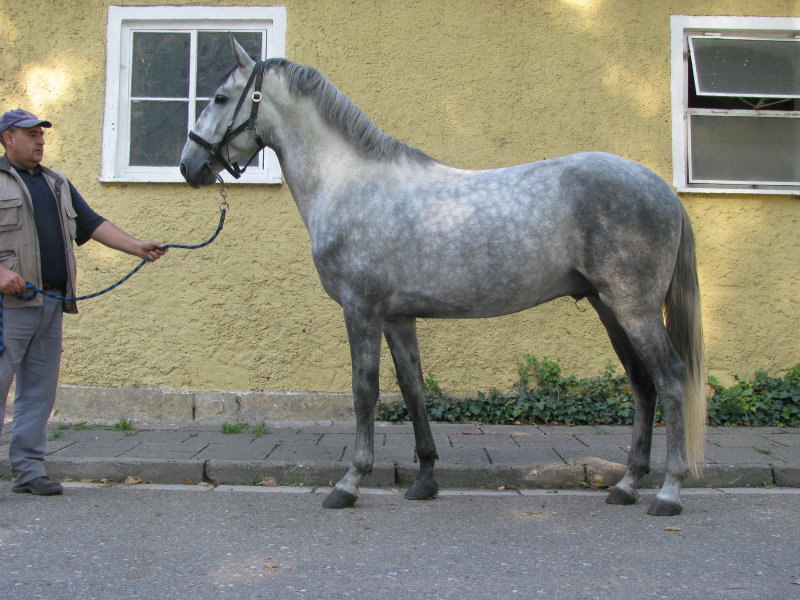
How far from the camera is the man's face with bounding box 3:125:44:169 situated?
14.0 ft

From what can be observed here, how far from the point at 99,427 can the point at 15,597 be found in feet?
12.2

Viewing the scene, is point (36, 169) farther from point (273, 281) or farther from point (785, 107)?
point (785, 107)

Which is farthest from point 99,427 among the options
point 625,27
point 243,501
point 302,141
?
point 625,27

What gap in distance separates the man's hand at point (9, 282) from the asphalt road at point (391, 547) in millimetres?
1201

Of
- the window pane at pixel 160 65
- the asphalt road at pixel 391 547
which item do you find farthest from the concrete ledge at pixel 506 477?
the window pane at pixel 160 65

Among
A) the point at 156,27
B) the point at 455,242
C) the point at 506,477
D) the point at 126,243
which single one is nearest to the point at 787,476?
the point at 506,477

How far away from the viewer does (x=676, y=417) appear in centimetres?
387

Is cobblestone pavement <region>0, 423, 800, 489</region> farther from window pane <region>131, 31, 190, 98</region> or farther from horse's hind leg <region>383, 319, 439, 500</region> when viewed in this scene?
window pane <region>131, 31, 190, 98</region>

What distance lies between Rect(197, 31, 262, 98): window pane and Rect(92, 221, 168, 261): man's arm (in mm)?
2546

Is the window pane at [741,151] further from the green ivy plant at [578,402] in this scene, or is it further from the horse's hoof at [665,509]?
the horse's hoof at [665,509]

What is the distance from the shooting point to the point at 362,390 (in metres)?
4.08

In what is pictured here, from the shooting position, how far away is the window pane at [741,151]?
673 cm

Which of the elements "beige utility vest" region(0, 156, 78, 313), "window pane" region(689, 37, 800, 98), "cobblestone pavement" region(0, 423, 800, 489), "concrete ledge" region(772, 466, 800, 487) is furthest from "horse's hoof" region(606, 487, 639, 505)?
"window pane" region(689, 37, 800, 98)

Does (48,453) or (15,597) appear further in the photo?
(48,453)
